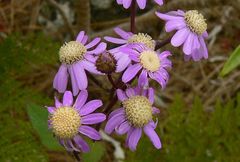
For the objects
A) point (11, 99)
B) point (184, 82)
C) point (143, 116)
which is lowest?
point (184, 82)

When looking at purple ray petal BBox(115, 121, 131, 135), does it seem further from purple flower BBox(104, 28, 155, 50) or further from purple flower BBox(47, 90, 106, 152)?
purple flower BBox(104, 28, 155, 50)

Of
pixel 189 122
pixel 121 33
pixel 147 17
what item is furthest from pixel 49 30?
pixel 121 33

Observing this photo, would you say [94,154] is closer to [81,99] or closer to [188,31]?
[81,99]

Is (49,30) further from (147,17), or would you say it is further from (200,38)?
(200,38)

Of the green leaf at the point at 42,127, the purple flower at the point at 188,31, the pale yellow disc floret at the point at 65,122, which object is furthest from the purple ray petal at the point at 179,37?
the green leaf at the point at 42,127

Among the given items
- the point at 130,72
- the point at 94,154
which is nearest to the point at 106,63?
the point at 130,72

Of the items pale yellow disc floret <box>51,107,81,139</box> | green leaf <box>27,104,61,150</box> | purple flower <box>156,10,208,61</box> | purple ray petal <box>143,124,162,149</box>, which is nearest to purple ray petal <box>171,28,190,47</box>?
purple flower <box>156,10,208,61</box>

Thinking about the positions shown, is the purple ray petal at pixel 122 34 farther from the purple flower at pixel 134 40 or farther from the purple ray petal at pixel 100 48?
the purple ray petal at pixel 100 48
